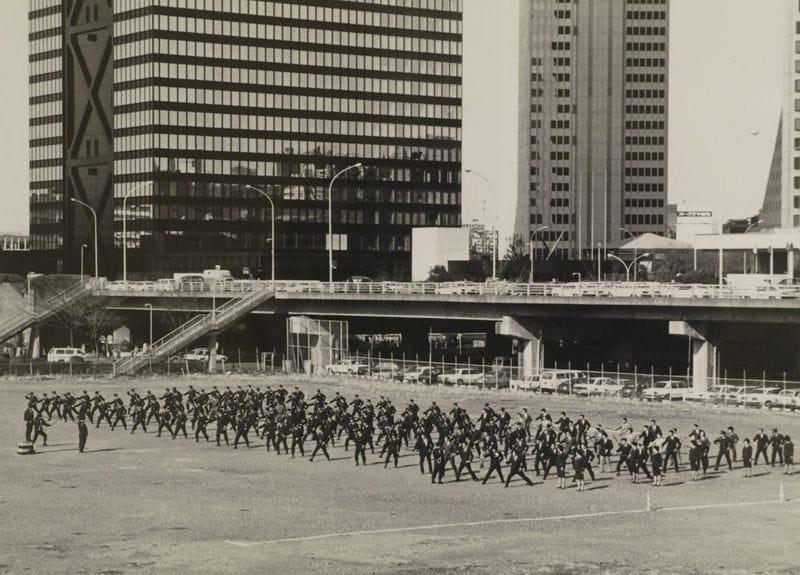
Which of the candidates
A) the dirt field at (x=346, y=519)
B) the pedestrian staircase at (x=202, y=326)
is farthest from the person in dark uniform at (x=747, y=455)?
the pedestrian staircase at (x=202, y=326)

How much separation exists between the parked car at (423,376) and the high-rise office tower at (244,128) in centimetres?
7538

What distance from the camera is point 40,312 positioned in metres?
106

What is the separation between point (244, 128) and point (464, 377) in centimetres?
8756

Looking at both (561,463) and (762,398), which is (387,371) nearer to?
(762,398)

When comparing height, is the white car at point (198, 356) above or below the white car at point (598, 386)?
above

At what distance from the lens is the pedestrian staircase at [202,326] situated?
3548 inches

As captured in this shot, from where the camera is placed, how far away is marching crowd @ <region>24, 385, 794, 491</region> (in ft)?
140

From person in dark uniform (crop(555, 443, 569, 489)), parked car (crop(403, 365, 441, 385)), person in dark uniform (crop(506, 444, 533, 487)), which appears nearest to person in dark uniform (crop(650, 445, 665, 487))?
person in dark uniform (crop(555, 443, 569, 489))

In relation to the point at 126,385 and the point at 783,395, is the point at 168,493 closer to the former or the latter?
the point at 783,395

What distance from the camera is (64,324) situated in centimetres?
10788

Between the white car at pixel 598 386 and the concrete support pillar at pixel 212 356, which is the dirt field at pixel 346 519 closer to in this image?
the white car at pixel 598 386

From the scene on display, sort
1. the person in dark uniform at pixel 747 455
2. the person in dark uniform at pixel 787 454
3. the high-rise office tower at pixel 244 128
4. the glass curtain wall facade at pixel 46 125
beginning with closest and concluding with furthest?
1. the person in dark uniform at pixel 747 455
2. the person in dark uniform at pixel 787 454
3. the high-rise office tower at pixel 244 128
4. the glass curtain wall facade at pixel 46 125

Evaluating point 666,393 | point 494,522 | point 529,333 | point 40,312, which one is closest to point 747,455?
point 494,522

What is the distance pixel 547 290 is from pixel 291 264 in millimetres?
85468
